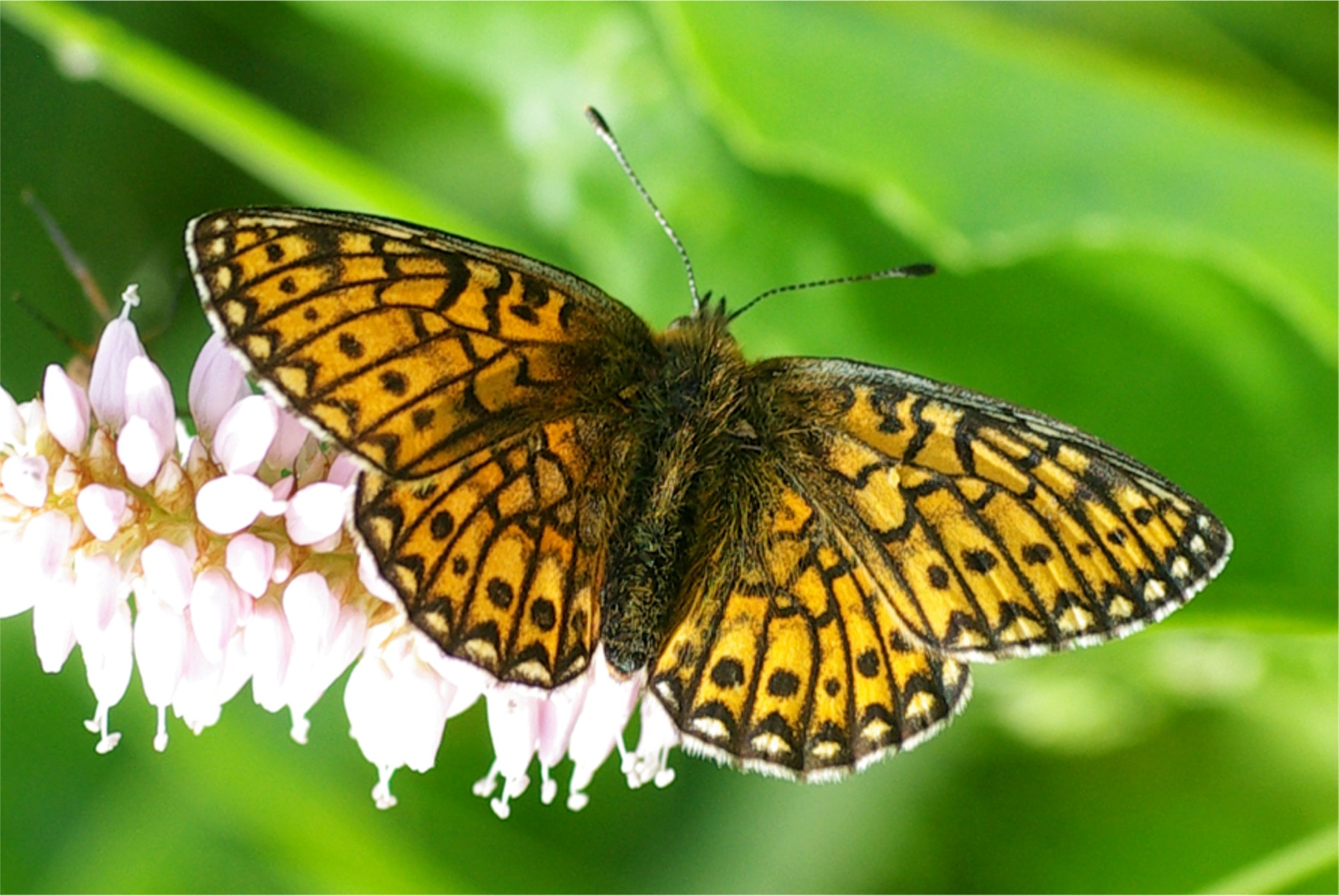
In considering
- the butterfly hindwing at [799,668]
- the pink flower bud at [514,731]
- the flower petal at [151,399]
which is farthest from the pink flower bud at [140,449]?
the butterfly hindwing at [799,668]

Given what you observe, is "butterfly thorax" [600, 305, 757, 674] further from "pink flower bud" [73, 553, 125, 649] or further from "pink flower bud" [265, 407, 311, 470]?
"pink flower bud" [73, 553, 125, 649]

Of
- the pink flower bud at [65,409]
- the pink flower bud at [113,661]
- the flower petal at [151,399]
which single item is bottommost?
the pink flower bud at [113,661]

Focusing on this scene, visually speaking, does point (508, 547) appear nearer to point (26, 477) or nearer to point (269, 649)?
point (269, 649)

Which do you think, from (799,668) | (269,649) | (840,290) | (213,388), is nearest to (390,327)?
(213,388)

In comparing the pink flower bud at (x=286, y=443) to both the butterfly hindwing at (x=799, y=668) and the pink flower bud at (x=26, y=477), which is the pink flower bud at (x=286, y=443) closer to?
the pink flower bud at (x=26, y=477)

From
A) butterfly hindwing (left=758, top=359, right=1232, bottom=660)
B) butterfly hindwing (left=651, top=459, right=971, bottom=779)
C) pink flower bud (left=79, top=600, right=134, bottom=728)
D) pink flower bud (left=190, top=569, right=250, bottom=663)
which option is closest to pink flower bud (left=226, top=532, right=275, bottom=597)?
pink flower bud (left=190, top=569, right=250, bottom=663)

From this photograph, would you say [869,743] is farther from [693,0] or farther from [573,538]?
[693,0]
